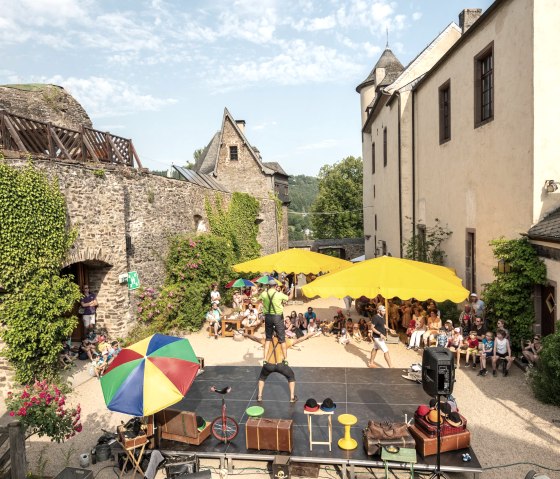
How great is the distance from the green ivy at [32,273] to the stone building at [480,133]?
10499mm

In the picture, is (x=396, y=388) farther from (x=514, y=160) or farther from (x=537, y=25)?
(x=537, y=25)

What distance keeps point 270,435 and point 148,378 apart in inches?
78.8

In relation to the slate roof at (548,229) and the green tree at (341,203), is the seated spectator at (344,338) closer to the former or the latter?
the slate roof at (548,229)

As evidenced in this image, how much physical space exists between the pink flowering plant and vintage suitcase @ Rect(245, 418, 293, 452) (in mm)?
2468

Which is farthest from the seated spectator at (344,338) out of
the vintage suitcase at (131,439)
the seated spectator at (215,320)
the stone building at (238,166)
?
the stone building at (238,166)

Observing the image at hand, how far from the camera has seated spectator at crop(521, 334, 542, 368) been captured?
882cm

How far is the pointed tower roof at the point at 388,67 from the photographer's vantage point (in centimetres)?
2316

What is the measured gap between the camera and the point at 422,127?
16766 mm

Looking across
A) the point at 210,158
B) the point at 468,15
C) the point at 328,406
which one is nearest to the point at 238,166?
the point at 210,158

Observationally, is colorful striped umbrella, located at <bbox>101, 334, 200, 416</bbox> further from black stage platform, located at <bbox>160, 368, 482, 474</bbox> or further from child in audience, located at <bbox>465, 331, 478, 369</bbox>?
child in audience, located at <bbox>465, 331, 478, 369</bbox>

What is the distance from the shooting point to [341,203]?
4978cm

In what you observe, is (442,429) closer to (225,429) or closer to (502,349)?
(225,429)

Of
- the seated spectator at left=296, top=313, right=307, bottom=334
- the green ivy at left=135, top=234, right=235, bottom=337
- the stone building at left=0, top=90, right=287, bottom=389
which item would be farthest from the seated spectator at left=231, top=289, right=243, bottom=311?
the seated spectator at left=296, top=313, right=307, bottom=334

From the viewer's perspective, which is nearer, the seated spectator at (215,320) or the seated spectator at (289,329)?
the seated spectator at (289,329)
